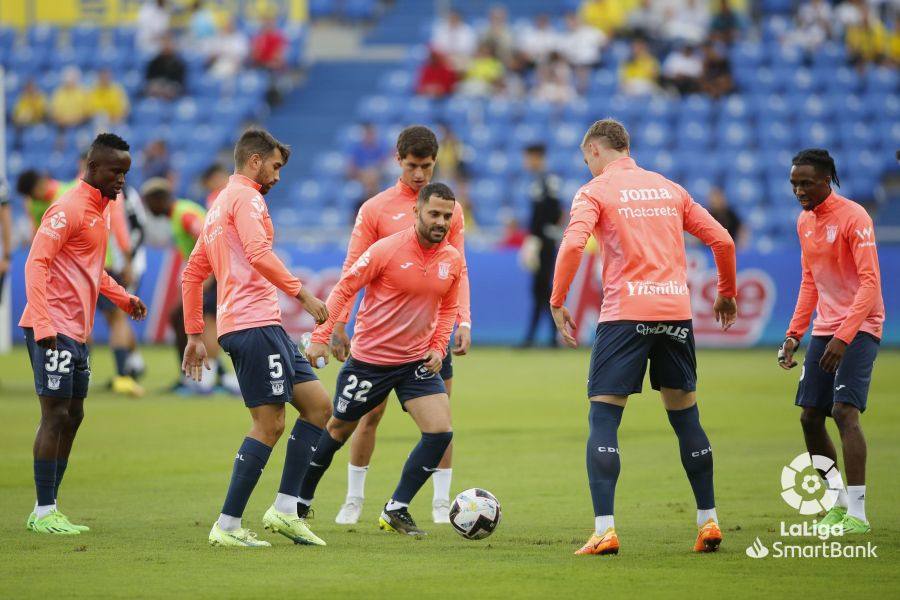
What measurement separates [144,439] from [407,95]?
17.2 metres

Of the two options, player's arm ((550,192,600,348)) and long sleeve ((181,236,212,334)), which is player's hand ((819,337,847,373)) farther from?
long sleeve ((181,236,212,334))

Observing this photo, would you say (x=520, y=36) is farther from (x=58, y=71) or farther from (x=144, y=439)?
(x=144, y=439)

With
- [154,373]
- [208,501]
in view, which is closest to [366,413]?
[208,501]

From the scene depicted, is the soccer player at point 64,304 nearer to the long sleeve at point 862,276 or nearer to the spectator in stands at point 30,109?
the long sleeve at point 862,276

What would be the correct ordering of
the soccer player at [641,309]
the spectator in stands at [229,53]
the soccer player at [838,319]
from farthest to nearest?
the spectator in stands at [229,53], the soccer player at [838,319], the soccer player at [641,309]

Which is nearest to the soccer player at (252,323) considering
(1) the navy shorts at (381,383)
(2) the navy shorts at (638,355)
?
(1) the navy shorts at (381,383)

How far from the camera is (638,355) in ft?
25.4

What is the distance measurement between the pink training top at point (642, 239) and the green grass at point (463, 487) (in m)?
1.40

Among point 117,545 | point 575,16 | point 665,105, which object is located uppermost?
point 575,16

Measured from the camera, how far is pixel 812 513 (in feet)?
29.6

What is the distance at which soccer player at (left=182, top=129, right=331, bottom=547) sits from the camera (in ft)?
25.6

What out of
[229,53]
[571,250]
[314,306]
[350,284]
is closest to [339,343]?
[350,284]

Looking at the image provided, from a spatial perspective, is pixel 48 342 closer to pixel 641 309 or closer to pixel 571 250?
pixel 571 250

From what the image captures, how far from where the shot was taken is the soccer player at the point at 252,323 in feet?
25.6
